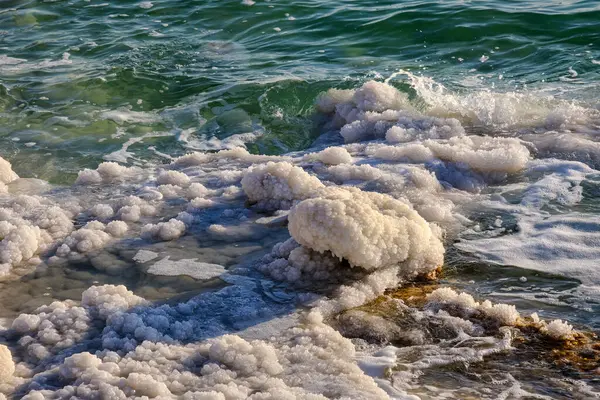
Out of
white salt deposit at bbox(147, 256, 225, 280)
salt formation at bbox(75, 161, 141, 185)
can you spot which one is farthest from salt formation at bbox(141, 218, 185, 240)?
salt formation at bbox(75, 161, 141, 185)

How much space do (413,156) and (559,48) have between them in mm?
4384

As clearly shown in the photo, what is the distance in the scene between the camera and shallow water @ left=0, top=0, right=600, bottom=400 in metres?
4.41

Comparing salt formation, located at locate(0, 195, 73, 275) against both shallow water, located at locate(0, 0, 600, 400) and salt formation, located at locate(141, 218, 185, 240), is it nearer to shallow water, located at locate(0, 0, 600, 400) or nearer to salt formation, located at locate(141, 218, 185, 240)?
shallow water, located at locate(0, 0, 600, 400)

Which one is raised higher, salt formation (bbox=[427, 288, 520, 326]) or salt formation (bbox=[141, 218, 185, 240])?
salt formation (bbox=[141, 218, 185, 240])

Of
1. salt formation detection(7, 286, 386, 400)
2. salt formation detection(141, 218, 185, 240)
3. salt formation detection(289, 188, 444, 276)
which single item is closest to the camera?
salt formation detection(7, 286, 386, 400)

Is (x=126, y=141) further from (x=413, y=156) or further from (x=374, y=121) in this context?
(x=413, y=156)

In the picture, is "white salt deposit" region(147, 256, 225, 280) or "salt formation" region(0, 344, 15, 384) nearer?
"salt formation" region(0, 344, 15, 384)

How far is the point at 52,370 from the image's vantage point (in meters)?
3.88

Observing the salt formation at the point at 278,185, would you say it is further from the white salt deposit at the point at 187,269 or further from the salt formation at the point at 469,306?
the salt formation at the point at 469,306

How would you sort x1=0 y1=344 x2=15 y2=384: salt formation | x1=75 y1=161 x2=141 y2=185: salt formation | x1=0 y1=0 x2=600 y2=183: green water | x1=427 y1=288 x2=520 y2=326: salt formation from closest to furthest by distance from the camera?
x1=0 y1=344 x2=15 y2=384: salt formation
x1=427 y1=288 x2=520 y2=326: salt formation
x1=75 y1=161 x2=141 y2=185: salt formation
x1=0 y1=0 x2=600 y2=183: green water

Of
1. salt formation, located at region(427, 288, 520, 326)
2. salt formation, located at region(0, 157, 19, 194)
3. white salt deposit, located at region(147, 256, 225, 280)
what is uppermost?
salt formation, located at region(0, 157, 19, 194)

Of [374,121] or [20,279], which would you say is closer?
[20,279]

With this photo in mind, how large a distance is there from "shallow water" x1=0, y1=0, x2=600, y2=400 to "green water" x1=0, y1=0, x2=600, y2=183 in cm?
4

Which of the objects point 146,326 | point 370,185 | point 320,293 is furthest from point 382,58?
point 146,326
